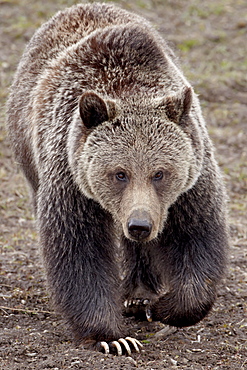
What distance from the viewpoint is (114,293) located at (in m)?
6.43

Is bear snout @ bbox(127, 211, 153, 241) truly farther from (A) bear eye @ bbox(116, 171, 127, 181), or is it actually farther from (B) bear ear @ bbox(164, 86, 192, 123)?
(B) bear ear @ bbox(164, 86, 192, 123)

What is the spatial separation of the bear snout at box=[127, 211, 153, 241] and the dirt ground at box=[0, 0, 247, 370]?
107 cm

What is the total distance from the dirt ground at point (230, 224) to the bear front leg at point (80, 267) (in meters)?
0.29

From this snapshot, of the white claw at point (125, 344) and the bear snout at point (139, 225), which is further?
the white claw at point (125, 344)

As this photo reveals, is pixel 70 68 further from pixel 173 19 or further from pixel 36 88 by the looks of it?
pixel 173 19

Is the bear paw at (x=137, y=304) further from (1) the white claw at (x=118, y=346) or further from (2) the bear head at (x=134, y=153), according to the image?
(2) the bear head at (x=134, y=153)

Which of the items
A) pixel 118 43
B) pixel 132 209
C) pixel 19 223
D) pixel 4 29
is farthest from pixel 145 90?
pixel 4 29

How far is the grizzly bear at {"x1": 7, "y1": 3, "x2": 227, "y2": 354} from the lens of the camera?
5.95 m

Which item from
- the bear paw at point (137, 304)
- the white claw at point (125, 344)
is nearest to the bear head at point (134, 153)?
the white claw at point (125, 344)

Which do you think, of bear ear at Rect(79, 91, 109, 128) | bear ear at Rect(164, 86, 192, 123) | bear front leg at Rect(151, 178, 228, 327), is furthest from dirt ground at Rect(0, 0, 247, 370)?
bear ear at Rect(164, 86, 192, 123)

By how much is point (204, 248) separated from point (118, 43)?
6.92 feet

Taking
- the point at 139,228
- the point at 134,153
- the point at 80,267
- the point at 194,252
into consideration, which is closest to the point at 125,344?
the point at 80,267

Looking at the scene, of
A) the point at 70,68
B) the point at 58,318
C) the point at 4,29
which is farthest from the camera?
the point at 4,29

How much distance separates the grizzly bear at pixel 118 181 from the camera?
5945mm
